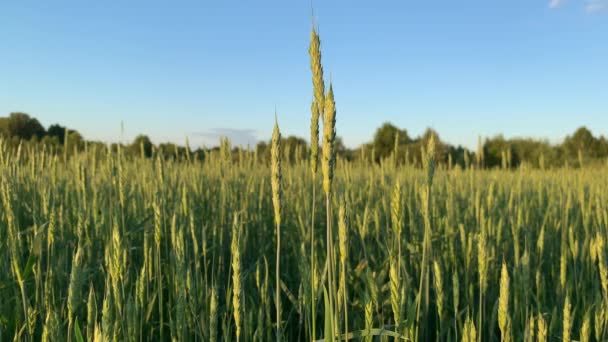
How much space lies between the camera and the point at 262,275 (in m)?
2.03

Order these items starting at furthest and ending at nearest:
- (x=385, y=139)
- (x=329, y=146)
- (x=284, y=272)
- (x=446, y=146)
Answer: (x=385, y=139), (x=446, y=146), (x=284, y=272), (x=329, y=146)

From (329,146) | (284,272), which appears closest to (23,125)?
(284,272)

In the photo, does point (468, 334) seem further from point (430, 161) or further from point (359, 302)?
point (359, 302)

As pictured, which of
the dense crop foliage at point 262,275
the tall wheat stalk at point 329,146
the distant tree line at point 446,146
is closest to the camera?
the tall wheat stalk at point 329,146

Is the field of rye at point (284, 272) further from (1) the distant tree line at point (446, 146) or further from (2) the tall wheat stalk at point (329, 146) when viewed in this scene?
(1) the distant tree line at point (446, 146)

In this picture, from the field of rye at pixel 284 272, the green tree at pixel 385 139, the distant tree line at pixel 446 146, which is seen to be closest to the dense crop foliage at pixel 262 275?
the field of rye at pixel 284 272

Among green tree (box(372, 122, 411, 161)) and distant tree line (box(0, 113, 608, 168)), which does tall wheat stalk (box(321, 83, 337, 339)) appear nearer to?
distant tree line (box(0, 113, 608, 168))

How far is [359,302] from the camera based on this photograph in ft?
5.37

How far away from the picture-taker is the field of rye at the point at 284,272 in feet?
2.70

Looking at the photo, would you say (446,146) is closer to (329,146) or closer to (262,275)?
(262,275)

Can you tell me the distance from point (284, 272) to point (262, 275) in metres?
0.18

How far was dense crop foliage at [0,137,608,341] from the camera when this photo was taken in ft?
3.05

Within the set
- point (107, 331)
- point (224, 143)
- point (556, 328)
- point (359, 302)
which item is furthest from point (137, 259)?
point (556, 328)

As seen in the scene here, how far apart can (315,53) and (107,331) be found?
1.69ft
